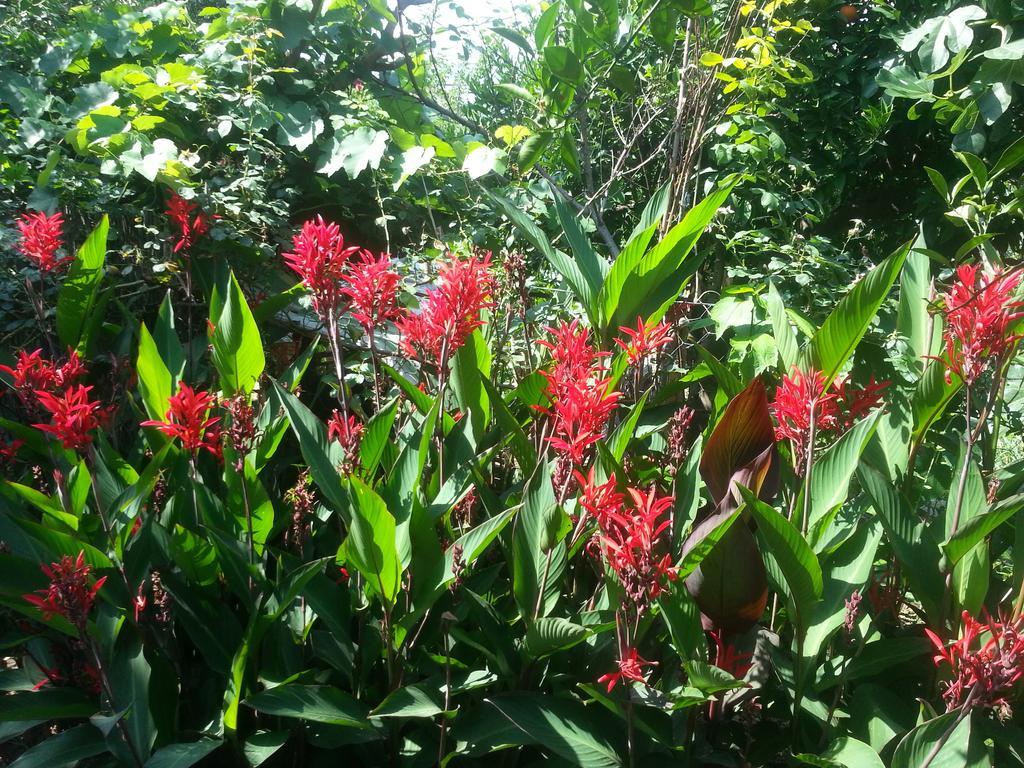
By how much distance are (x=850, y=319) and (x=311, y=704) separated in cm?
142

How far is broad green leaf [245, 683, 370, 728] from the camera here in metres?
1.39

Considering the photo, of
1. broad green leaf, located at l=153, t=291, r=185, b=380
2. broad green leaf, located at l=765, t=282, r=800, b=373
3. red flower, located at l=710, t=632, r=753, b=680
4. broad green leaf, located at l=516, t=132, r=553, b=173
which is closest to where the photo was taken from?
red flower, located at l=710, t=632, r=753, b=680

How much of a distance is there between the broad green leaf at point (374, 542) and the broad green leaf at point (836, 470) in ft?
2.74

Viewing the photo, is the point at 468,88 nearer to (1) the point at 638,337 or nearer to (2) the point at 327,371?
(2) the point at 327,371

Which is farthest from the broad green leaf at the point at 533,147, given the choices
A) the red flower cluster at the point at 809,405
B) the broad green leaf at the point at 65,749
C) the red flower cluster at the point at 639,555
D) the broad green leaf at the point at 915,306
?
the broad green leaf at the point at 65,749

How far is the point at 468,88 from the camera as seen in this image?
19.5 feet

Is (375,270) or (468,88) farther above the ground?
(375,270)

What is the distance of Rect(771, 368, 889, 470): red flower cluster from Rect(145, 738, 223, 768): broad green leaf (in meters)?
1.28

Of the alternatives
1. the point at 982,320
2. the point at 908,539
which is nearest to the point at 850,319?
the point at 982,320

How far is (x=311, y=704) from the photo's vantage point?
1.42 metres

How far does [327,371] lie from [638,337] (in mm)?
A: 1694

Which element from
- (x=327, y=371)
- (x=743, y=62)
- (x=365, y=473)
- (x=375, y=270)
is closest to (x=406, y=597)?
(x=365, y=473)

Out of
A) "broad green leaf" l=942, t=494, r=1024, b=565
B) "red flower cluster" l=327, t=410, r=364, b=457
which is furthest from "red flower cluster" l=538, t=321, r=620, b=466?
"broad green leaf" l=942, t=494, r=1024, b=565

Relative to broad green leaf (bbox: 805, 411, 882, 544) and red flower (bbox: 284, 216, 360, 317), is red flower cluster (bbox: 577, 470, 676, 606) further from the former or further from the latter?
red flower (bbox: 284, 216, 360, 317)
